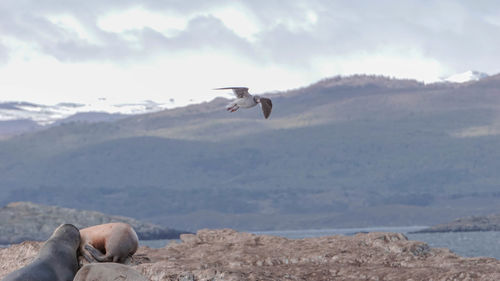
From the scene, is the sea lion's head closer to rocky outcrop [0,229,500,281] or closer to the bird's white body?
rocky outcrop [0,229,500,281]

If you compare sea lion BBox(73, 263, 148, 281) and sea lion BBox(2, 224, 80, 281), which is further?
sea lion BBox(2, 224, 80, 281)

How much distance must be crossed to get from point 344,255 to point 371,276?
2503mm

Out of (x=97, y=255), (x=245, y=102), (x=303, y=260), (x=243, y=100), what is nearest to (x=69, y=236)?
(x=97, y=255)

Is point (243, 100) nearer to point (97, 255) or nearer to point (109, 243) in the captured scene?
point (109, 243)

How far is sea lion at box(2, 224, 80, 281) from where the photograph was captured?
21594mm

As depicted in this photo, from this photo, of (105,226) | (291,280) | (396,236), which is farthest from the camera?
(396,236)

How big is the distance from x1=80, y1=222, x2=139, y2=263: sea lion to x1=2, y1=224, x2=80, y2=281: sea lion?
0.26 m

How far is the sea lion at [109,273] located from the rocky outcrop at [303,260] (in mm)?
2431

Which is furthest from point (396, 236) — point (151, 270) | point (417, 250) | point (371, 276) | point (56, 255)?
point (56, 255)

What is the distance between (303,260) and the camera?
80.9 ft

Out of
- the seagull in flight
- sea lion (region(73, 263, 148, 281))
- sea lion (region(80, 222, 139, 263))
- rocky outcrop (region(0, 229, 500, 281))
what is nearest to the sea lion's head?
sea lion (region(80, 222, 139, 263))

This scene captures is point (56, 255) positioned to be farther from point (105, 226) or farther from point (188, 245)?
point (188, 245)

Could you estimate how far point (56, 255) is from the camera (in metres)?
22.7

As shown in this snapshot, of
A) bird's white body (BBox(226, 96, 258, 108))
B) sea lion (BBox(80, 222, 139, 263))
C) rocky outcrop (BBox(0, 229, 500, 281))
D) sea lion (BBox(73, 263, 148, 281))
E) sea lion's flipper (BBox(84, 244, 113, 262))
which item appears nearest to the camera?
sea lion (BBox(73, 263, 148, 281))
